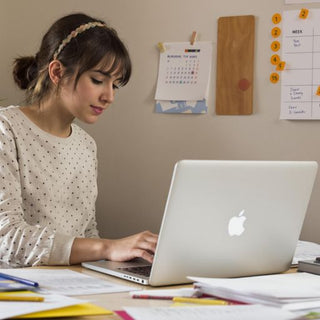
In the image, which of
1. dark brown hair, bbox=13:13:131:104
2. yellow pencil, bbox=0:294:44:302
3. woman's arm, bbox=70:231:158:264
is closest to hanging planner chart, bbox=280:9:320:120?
dark brown hair, bbox=13:13:131:104

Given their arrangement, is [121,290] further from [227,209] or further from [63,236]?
[63,236]

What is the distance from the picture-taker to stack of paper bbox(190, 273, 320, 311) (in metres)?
1.22

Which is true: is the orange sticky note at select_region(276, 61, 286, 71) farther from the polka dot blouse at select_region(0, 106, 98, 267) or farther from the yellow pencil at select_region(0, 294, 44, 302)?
the yellow pencil at select_region(0, 294, 44, 302)

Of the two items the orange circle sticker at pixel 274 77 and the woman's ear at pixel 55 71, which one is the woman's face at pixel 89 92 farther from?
the orange circle sticker at pixel 274 77

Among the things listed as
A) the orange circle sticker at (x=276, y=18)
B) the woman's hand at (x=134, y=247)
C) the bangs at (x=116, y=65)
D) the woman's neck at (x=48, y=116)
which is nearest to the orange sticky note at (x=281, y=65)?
the orange circle sticker at (x=276, y=18)

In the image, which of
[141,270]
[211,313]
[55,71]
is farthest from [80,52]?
[211,313]

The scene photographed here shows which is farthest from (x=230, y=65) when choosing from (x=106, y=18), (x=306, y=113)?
(x=106, y=18)

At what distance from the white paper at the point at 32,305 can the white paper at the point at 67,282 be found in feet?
0.36

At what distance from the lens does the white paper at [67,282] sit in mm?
1358

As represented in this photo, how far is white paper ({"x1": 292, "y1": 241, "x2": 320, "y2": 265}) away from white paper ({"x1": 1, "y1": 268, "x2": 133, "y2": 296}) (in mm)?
573

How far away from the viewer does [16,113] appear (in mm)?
2064

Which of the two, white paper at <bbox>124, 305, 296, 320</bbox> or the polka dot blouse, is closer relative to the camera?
white paper at <bbox>124, 305, 296, 320</bbox>

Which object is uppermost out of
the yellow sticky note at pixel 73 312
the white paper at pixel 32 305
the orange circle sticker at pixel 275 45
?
the orange circle sticker at pixel 275 45

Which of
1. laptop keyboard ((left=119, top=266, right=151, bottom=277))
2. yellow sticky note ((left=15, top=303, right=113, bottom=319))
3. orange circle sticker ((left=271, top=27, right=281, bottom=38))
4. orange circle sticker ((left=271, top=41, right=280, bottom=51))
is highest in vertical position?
orange circle sticker ((left=271, top=27, right=281, bottom=38))
